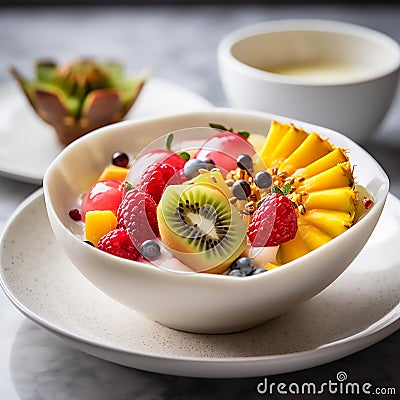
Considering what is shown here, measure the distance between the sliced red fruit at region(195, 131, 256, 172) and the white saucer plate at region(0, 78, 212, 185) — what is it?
14.0 inches

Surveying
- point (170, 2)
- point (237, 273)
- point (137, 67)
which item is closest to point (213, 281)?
point (237, 273)

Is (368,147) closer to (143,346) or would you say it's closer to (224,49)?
(224,49)

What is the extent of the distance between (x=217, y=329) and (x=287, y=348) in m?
0.08

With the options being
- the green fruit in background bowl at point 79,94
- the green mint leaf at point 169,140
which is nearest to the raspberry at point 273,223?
the green mint leaf at point 169,140

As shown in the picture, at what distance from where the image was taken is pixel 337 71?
167 centimetres

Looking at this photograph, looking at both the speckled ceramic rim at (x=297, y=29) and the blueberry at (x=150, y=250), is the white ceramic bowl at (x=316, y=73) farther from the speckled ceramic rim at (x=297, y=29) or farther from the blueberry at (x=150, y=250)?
the blueberry at (x=150, y=250)

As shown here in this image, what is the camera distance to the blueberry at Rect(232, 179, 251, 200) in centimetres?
100

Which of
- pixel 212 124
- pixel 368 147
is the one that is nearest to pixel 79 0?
pixel 368 147

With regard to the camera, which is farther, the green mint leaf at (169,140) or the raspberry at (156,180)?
the green mint leaf at (169,140)

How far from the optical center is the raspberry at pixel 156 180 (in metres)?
1.03

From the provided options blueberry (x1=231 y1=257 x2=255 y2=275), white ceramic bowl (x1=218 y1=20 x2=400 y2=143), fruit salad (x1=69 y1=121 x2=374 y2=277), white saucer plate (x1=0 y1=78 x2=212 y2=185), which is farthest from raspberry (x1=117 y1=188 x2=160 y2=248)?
white ceramic bowl (x1=218 y1=20 x2=400 y2=143)

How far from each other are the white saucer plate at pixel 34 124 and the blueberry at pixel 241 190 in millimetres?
473

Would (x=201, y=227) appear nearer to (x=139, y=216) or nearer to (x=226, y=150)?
(x=139, y=216)

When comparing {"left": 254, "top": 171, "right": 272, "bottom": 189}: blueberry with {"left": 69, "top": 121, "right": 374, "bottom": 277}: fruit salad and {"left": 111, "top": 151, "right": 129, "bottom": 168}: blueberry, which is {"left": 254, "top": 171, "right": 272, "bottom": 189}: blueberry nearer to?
{"left": 69, "top": 121, "right": 374, "bottom": 277}: fruit salad
